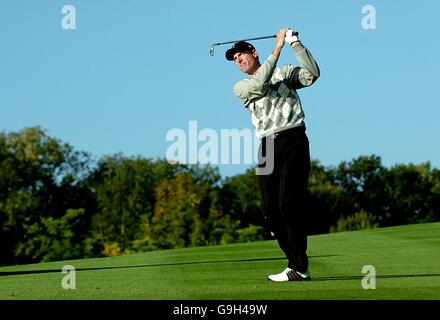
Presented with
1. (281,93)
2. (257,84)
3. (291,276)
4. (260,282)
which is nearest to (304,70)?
(281,93)

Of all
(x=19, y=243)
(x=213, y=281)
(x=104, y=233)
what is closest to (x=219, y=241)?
(x=104, y=233)

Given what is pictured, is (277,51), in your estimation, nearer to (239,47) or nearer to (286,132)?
(239,47)

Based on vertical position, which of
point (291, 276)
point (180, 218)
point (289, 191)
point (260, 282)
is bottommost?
point (180, 218)

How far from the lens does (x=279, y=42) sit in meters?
10.4

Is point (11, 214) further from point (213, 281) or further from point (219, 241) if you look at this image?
point (213, 281)

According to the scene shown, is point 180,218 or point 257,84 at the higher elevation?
point 257,84

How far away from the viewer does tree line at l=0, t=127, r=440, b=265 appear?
81.2 metres

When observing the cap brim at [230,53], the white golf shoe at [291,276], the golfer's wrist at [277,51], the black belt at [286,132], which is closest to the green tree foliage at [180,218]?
the white golf shoe at [291,276]

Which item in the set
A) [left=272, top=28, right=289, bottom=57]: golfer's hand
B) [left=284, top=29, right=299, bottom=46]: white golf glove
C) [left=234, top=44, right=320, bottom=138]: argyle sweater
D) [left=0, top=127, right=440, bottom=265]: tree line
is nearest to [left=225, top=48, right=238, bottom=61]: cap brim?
[left=234, top=44, right=320, bottom=138]: argyle sweater

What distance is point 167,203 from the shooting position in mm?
85375

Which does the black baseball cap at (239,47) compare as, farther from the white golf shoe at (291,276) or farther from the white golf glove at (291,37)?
the white golf shoe at (291,276)

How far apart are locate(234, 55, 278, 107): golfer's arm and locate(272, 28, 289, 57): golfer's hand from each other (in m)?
0.06

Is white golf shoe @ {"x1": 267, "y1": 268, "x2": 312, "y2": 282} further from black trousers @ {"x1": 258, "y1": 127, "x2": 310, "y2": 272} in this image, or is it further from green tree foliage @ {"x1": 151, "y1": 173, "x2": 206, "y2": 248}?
green tree foliage @ {"x1": 151, "y1": 173, "x2": 206, "y2": 248}

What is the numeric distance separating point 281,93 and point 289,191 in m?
1.15
